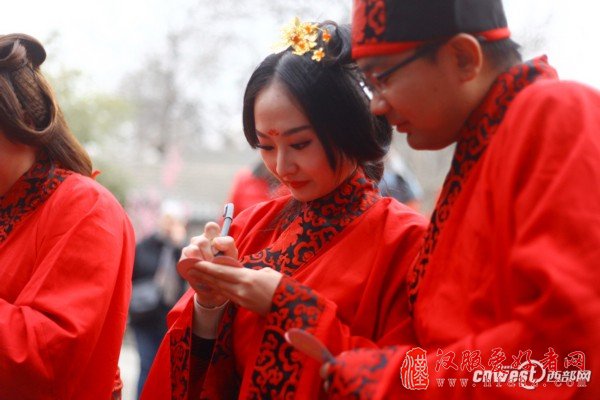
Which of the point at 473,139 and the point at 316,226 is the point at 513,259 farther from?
the point at 316,226

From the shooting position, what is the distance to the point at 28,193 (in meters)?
2.39

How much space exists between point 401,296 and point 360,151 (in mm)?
420

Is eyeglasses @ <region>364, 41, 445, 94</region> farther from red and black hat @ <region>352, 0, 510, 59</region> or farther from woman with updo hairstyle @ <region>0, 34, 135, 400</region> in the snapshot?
woman with updo hairstyle @ <region>0, 34, 135, 400</region>

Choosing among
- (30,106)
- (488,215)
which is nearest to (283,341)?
(488,215)

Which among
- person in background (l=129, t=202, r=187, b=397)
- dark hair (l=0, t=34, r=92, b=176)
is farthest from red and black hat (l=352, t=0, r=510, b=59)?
person in background (l=129, t=202, r=187, b=397)

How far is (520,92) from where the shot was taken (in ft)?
5.00

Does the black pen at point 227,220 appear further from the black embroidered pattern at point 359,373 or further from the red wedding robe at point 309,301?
the black embroidered pattern at point 359,373

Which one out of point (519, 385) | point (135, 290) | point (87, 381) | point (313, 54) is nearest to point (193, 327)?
point (87, 381)

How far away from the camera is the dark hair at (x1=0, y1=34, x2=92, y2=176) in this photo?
2.32 meters

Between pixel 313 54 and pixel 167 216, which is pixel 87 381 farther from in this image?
pixel 167 216

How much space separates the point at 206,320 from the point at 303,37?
2.67 feet

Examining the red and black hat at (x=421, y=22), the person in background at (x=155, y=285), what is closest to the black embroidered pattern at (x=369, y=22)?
the red and black hat at (x=421, y=22)

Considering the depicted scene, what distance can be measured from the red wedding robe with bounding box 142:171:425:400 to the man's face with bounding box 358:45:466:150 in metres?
0.37

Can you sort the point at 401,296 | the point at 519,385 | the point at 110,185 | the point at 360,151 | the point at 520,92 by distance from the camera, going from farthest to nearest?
the point at 110,185
the point at 360,151
the point at 401,296
the point at 520,92
the point at 519,385
